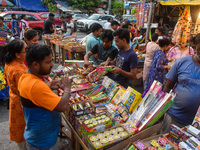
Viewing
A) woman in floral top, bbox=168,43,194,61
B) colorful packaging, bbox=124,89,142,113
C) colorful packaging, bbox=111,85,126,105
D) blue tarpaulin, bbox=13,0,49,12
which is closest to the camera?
colorful packaging, bbox=124,89,142,113

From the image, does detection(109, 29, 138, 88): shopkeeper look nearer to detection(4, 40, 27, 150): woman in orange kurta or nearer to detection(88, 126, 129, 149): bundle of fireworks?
detection(88, 126, 129, 149): bundle of fireworks

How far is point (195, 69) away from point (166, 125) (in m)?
0.80

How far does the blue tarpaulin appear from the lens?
62.5 ft

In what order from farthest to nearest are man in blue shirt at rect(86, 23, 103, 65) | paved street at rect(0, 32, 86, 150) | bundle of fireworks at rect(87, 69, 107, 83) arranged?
1. man in blue shirt at rect(86, 23, 103, 65)
2. paved street at rect(0, 32, 86, 150)
3. bundle of fireworks at rect(87, 69, 107, 83)

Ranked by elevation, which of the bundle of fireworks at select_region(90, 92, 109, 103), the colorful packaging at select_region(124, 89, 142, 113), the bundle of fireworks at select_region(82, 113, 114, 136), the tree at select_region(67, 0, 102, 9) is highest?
the tree at select_region(67, 0, 102, 9)

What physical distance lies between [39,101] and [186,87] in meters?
1.56

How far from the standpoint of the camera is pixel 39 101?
4.32ft

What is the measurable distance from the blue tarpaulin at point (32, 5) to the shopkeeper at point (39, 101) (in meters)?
20.9

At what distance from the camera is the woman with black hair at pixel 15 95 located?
2014mm

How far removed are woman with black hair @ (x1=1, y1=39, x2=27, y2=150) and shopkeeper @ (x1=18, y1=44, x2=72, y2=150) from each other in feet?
1.90

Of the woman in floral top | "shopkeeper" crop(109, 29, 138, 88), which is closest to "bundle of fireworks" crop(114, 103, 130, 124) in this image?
"shopkeeper" crop(109, 29, 138, 88)

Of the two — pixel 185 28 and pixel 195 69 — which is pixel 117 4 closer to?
pixel 185 28

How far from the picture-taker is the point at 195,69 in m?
1.71

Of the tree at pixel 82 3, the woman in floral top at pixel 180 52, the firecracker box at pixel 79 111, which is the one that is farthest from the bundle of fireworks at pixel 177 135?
the tree at pixel 82 3
